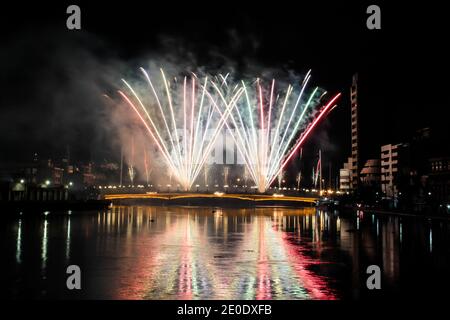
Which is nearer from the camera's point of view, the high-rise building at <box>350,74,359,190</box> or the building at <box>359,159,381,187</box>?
the building at <box>359,159,381,187</box>

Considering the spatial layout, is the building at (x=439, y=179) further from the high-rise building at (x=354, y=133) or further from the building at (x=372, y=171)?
the high-rise building at (x=354, y=133)

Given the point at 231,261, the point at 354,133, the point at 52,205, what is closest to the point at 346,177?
the point at 354,133

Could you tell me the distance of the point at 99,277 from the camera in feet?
86.0

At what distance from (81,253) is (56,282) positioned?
1231cm

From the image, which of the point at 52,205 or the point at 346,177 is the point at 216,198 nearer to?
the point at 52,205

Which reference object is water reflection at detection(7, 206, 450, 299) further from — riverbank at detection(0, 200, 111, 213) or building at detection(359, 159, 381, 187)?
building at detection(359, 159, 381, 187)

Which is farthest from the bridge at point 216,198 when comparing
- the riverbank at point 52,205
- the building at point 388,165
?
the building at point 388,165

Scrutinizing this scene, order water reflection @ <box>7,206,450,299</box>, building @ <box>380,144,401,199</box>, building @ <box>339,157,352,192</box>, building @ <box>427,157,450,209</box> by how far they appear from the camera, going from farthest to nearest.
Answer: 1. building @ <box>339,157,352,192</box>
2. building @ <box>380,144,401,199</box>
3. building @ <box>427,157,450,209</box>
4. water reflection @ <box>7,206,450,299</box>

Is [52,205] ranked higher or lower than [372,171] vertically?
lower

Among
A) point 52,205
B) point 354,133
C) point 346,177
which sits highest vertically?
point 354,133

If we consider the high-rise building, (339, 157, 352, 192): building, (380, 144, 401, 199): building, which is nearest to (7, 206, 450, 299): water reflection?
(380, 144, 401, 199): building

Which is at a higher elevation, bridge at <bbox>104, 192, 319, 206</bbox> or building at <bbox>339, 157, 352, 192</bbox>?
building at <bbox>339, 157, 352, 192</bbox>
